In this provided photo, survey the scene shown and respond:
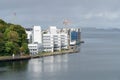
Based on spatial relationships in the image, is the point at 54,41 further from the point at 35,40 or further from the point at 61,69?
the point at 61,69

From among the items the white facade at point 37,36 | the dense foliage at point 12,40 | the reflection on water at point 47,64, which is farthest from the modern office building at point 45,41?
the reflection on water at point 47,64

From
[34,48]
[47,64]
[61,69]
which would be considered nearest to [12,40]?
[34,48]

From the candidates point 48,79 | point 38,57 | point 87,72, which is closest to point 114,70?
point 87,72

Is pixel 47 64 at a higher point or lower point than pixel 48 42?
lower

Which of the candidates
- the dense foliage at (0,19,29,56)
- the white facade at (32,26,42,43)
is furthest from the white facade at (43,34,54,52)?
the dense foliage at (0,19,29,56)

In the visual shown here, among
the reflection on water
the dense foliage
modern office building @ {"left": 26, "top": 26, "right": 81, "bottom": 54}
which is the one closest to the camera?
the reflection on water

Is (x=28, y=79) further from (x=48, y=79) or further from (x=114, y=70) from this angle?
(x=114, y=70)

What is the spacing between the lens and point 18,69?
2347cm

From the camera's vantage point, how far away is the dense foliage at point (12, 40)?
93.5ft

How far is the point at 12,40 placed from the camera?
29.7m

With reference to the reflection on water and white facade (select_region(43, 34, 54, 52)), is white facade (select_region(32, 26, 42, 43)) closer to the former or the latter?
white facade (select_region(43, 34, 54, 52))

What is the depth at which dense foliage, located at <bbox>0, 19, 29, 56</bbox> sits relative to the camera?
1121 inches

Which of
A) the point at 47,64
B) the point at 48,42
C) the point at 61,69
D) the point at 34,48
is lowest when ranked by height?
the point at 61,69

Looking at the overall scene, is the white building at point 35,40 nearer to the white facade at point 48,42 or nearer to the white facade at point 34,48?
the white facade at point 34,48
